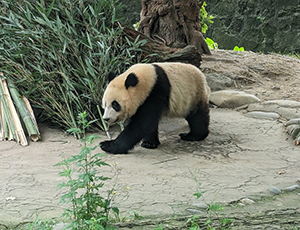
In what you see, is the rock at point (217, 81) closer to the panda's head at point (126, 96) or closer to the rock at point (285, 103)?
the rock at point (285, 103)

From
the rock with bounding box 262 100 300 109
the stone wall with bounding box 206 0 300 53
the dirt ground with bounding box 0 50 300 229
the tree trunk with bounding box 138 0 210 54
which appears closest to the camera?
the dirt ground with bounding box 0 50 300 229

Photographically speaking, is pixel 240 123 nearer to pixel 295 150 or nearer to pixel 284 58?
pixel 295 150

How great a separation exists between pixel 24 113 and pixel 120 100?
1397 mm

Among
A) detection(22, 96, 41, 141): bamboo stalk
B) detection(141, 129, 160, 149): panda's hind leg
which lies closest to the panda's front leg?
detection(141, 129, 160, 149): panda's hind leg

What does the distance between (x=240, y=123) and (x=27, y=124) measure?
2643mm

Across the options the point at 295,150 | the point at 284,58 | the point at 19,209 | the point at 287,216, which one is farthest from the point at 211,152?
the point at 284,58

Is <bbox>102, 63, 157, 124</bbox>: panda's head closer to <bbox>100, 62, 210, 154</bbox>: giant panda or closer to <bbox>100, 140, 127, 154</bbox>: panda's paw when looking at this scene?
<bbox>100, 62, 210, 154</bbox>: giant panda

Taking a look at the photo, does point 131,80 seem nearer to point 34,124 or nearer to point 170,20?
point 34,124

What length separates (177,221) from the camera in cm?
290

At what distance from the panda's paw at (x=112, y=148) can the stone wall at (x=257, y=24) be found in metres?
7.11

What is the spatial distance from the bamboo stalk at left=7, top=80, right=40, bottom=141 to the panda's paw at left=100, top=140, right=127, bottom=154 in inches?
34.3

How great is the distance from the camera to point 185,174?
407 cm

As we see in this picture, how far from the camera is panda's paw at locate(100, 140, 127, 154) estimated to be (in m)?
4.69

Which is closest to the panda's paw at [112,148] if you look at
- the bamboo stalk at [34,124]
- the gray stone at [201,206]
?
the bamboo stalk at [34,124]
